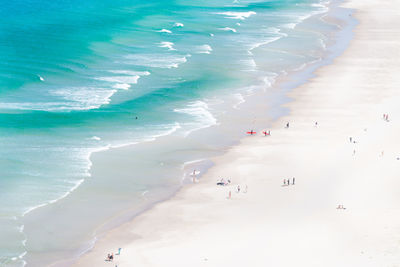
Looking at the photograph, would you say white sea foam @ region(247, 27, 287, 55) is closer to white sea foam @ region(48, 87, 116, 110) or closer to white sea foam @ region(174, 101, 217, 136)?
white sea foam @ region(174, 101, 217, 136)

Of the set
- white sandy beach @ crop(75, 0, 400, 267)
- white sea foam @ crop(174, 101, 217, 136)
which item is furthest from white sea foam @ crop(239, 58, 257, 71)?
white sea foam @ crop(174, 101, 217, 136)

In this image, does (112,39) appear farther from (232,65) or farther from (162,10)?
(162,10)

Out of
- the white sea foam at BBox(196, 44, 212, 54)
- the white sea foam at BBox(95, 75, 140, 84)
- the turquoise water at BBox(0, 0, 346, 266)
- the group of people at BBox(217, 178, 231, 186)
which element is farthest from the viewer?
the white sea foam at BBox(196, 44, 212, 54)

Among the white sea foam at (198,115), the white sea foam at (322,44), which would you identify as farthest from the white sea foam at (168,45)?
the white sea foam at (198,115)

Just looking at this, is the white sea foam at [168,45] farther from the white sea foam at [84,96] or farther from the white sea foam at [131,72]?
the white sea foam at [84,96]

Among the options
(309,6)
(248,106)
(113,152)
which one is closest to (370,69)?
(248,106)

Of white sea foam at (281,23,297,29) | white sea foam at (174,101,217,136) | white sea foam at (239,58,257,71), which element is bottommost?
white sea foam at (174,101,217,136)

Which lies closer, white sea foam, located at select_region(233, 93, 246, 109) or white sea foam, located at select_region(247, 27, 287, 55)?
white sea foam, located at select_region(233, 93, 246, 109)
